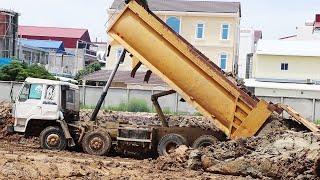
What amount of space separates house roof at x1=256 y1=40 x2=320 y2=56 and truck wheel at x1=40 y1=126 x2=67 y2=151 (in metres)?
33.2

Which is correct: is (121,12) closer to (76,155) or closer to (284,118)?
(76,155)

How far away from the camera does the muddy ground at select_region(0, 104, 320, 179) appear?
40.5 ft

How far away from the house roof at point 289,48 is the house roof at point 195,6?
396 centimetres

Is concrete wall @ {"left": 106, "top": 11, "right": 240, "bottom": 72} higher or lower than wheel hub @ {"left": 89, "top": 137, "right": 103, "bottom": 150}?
higher

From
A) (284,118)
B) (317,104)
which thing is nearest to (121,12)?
(284,118)

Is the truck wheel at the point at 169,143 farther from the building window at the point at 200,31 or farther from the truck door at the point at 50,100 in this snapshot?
the building window at the point at 200,31

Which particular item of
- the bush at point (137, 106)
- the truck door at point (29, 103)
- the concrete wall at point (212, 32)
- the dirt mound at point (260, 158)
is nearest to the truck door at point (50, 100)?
the truck door at point (29, 103)

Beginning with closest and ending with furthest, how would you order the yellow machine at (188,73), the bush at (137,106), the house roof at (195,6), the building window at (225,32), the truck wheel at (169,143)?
the yellow machine at (188,73)
the truck wheel at (169,143)
the bush at (137,106)
the building window at (225,32)
the house roof at (195,6)

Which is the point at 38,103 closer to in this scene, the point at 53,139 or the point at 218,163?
the point at 53,139

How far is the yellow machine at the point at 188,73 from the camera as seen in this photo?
15000 mm

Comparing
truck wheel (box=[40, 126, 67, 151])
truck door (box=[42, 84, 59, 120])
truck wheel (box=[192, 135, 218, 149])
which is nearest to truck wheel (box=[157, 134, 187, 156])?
truck wheel (box=[192, 135, 218, 149])

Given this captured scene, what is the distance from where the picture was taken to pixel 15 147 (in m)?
17.5

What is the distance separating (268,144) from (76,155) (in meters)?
5.27

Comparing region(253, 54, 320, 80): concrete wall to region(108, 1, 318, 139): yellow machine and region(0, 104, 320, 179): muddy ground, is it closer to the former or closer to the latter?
region(108, 1, 318, 139): yellow machine
